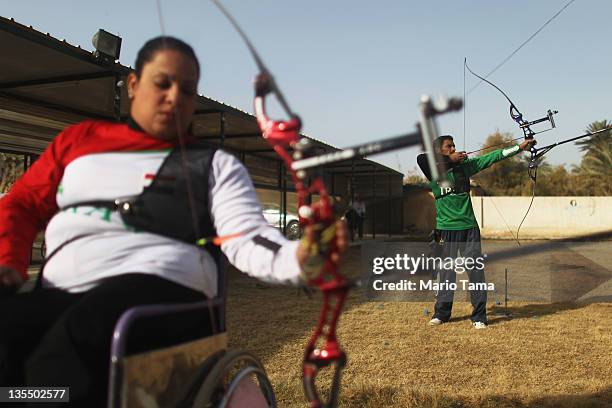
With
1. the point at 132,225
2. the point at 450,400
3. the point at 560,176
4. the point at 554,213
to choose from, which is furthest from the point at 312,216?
the point at 560,176

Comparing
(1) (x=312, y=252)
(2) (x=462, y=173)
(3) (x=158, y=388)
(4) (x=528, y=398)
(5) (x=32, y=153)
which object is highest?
(5) (x=32, y=153)

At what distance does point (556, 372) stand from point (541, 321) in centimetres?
187

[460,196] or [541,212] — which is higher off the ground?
[541,212]

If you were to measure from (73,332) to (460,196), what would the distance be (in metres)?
4.31

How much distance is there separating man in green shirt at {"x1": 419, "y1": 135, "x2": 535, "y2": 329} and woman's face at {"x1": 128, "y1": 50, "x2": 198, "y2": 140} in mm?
3700

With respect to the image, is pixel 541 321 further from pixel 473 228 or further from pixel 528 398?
pixel 528 398

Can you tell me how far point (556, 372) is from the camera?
342 cm

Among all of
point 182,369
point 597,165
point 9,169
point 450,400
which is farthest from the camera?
point 597,165

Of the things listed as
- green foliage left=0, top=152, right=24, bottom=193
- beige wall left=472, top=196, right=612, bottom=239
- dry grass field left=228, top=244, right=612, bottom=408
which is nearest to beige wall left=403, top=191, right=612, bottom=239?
beige wall left=472, top=196, right=612, bottom=239

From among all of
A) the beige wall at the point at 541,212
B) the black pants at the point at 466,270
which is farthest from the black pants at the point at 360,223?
the black pants at the point at 466,270

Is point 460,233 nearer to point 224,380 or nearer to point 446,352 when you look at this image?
point 446,352

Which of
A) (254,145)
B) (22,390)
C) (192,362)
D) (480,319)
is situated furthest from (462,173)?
(254,145)

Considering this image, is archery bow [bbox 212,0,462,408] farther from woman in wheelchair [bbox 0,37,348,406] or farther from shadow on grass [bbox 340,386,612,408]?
shadow on grass [bbox 340,386,612,408]

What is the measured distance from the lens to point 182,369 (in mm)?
1306
